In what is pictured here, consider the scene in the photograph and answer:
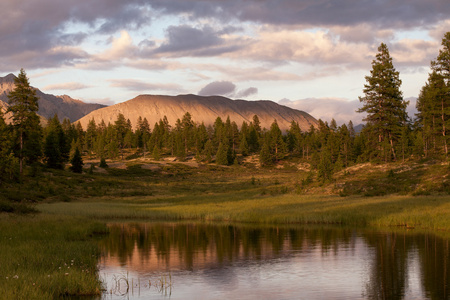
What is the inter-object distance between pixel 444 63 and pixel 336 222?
38997 millimetres

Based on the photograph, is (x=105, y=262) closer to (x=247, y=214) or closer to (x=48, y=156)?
(x=247, y=214)

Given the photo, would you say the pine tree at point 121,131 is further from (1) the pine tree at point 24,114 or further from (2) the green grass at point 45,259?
(2) the green grass at point 45,259

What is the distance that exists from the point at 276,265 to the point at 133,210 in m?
27.1

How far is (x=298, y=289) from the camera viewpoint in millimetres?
17094

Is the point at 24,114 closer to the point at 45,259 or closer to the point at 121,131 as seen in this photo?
the point at 45,259

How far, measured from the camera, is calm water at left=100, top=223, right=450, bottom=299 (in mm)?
16750

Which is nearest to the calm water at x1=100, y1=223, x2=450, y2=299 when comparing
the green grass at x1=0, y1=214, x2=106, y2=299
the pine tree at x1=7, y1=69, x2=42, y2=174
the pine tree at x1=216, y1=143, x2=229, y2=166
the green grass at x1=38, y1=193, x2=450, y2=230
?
the green grass at x1=0, y1=214, x2=106, y2=299

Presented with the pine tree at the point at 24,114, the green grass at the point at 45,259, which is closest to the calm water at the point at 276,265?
the green grass at the point at 45,259

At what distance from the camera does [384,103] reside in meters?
71.2

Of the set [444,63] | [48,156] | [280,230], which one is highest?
[444,63]

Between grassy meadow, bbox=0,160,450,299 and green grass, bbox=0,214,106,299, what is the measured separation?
0.14 feet

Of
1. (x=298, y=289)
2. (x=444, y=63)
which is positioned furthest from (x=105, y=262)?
(x=444, y=63)

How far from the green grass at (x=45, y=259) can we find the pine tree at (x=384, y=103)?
53630mm

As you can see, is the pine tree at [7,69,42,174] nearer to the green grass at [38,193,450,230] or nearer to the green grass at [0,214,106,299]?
the green grass at [38,193,450,230]
